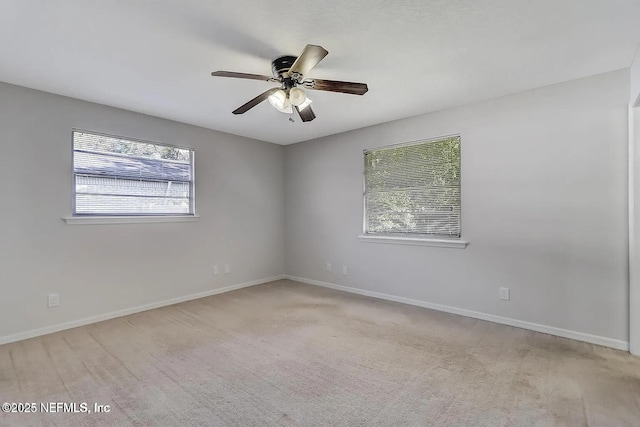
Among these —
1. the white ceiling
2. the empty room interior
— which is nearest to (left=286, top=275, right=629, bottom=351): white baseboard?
the empty room interior

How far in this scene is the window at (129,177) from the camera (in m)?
3.29

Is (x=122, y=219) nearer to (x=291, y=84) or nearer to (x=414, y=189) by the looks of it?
(x=291, y=84)

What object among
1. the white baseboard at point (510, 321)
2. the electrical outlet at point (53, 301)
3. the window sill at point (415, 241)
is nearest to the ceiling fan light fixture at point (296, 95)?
the window sill at point (415, 241)

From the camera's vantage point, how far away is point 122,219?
3.51 meters

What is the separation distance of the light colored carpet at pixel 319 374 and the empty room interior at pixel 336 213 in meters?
0.02

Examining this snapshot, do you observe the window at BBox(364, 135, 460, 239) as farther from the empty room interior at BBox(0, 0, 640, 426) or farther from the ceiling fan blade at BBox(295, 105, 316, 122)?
the ceiling fan blade at BBox(295, 105, 316, 122)

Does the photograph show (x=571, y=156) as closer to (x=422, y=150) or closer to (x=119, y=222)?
(x=422, y=150)

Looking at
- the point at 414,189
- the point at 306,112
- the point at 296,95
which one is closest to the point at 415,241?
the point at 414,189

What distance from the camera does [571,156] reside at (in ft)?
9.25

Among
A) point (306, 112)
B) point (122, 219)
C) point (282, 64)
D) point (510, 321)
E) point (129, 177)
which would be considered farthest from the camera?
point (129, 177)

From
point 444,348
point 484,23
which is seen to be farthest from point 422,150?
point 444,348

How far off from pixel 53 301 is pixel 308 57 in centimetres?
336

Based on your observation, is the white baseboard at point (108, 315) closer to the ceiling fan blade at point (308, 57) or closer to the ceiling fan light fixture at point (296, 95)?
the ceiling fan light fixture at point (296, 95)

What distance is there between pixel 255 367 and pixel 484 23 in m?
2.86
